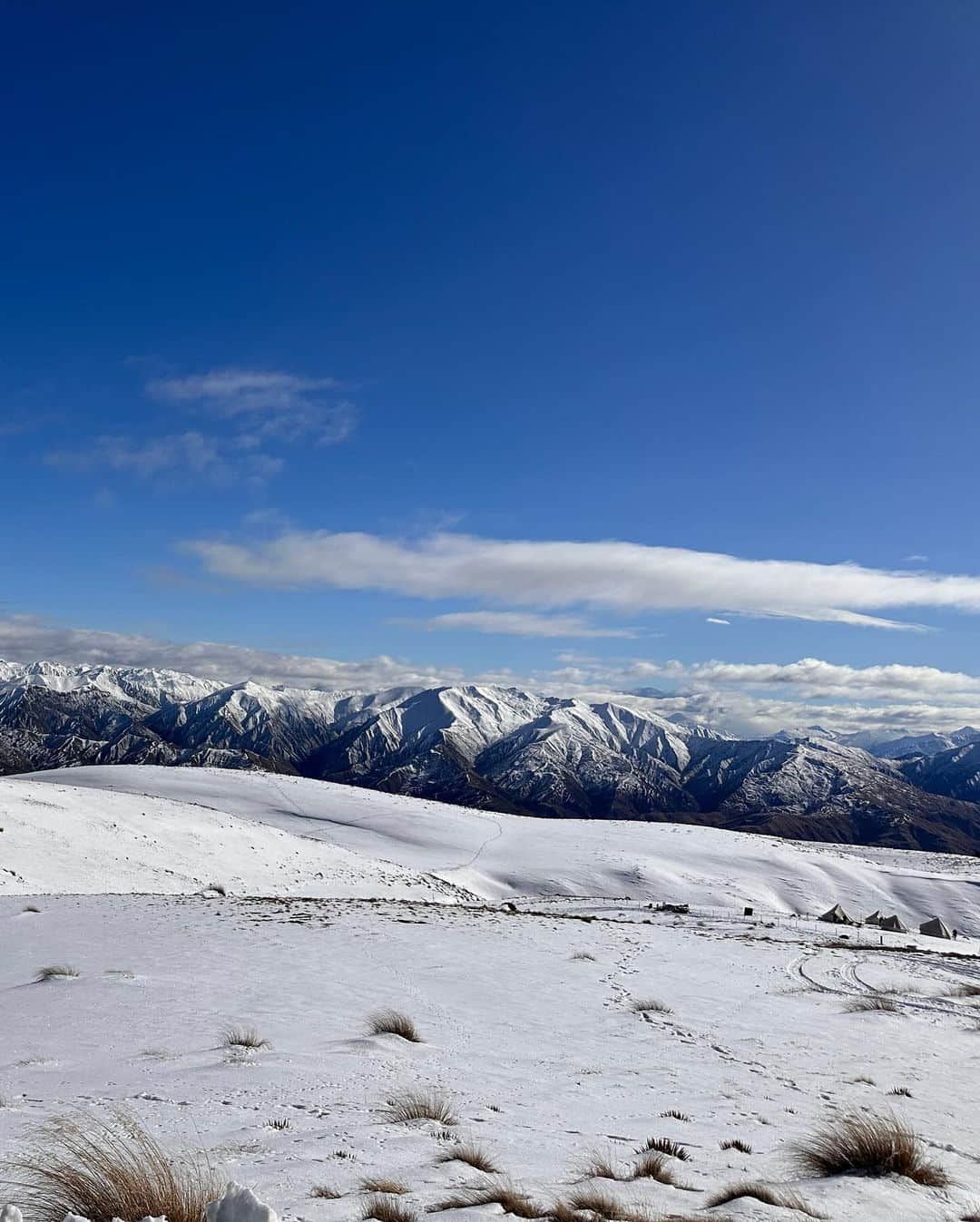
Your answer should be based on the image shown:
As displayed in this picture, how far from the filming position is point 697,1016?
1552 centimetres

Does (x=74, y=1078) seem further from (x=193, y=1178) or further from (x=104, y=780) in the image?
(x=104, y=780)

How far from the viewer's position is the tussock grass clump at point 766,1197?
6.20 m

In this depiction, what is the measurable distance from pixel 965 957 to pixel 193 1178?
108ft

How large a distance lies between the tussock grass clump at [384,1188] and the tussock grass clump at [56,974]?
1114 cm

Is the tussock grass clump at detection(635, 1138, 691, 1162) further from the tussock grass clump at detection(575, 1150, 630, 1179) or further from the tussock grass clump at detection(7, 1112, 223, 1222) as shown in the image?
the tussock grass clump at detection(7, 1112, 223, 1222)

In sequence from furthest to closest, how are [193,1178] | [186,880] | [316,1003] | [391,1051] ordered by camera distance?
[186,880]
[316,1003]
[391,1051]
[193,1178]

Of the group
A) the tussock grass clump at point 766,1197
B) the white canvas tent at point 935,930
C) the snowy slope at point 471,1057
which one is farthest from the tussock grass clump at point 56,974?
the white canvas tent at point 935,930

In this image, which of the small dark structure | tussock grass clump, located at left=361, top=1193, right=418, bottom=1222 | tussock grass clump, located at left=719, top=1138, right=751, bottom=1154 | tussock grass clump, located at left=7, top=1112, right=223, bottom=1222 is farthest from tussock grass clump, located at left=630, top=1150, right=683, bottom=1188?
the small dark structure

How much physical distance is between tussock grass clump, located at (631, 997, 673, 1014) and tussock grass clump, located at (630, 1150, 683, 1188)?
8510mm

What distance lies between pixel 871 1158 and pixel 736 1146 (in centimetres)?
149

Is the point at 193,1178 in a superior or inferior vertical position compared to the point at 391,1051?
superior

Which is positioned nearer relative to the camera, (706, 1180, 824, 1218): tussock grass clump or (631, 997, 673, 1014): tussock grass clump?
(706, 1180, 824, 1218): tussock grass clump

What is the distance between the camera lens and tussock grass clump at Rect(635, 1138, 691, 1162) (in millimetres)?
7734

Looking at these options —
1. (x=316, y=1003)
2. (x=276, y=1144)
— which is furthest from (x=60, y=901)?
(x=276, y=1144)
